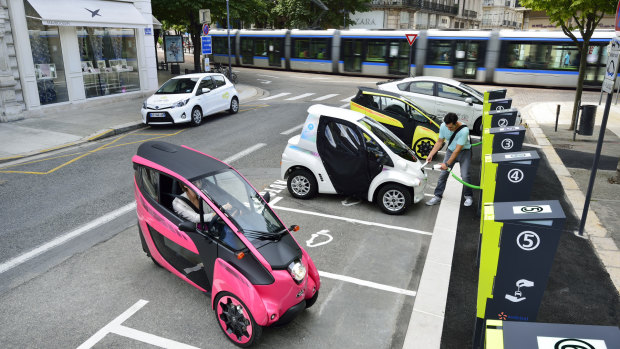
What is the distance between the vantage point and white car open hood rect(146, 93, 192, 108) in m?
14.7

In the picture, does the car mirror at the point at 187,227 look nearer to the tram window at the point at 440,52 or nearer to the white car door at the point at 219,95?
the white car door at the point at 219,95

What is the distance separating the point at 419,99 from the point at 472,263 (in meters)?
8.40

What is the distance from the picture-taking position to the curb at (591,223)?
6395 mm

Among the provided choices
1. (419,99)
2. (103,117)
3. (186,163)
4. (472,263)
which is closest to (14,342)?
(186,163)

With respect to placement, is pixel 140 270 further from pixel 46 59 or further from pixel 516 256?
pixel 46 59

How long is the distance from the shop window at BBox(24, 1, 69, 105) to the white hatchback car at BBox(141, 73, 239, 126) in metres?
4.45

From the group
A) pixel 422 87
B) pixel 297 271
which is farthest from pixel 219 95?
pixel 297 271

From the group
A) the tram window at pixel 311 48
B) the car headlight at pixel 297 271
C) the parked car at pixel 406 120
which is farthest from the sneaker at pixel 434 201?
the tram window at pixel 311 48

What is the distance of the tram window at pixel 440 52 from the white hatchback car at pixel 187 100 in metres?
13.9

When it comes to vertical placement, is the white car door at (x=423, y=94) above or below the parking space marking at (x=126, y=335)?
above

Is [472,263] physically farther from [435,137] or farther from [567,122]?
[567,122]

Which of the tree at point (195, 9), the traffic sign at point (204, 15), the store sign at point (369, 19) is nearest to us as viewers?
the traffic sign at point (204, 15)

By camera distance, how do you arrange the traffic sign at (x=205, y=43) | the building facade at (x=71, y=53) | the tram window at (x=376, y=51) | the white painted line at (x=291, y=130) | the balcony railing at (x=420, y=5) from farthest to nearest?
the balcony railing at (x=420, y=5)
the tram window at (x=376, y=51)
the traffic sign at (x=205, y=43)
the building facade at (x=71, y=53)
the white painted line at (x=291, y=130)

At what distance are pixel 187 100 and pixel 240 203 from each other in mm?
10636
